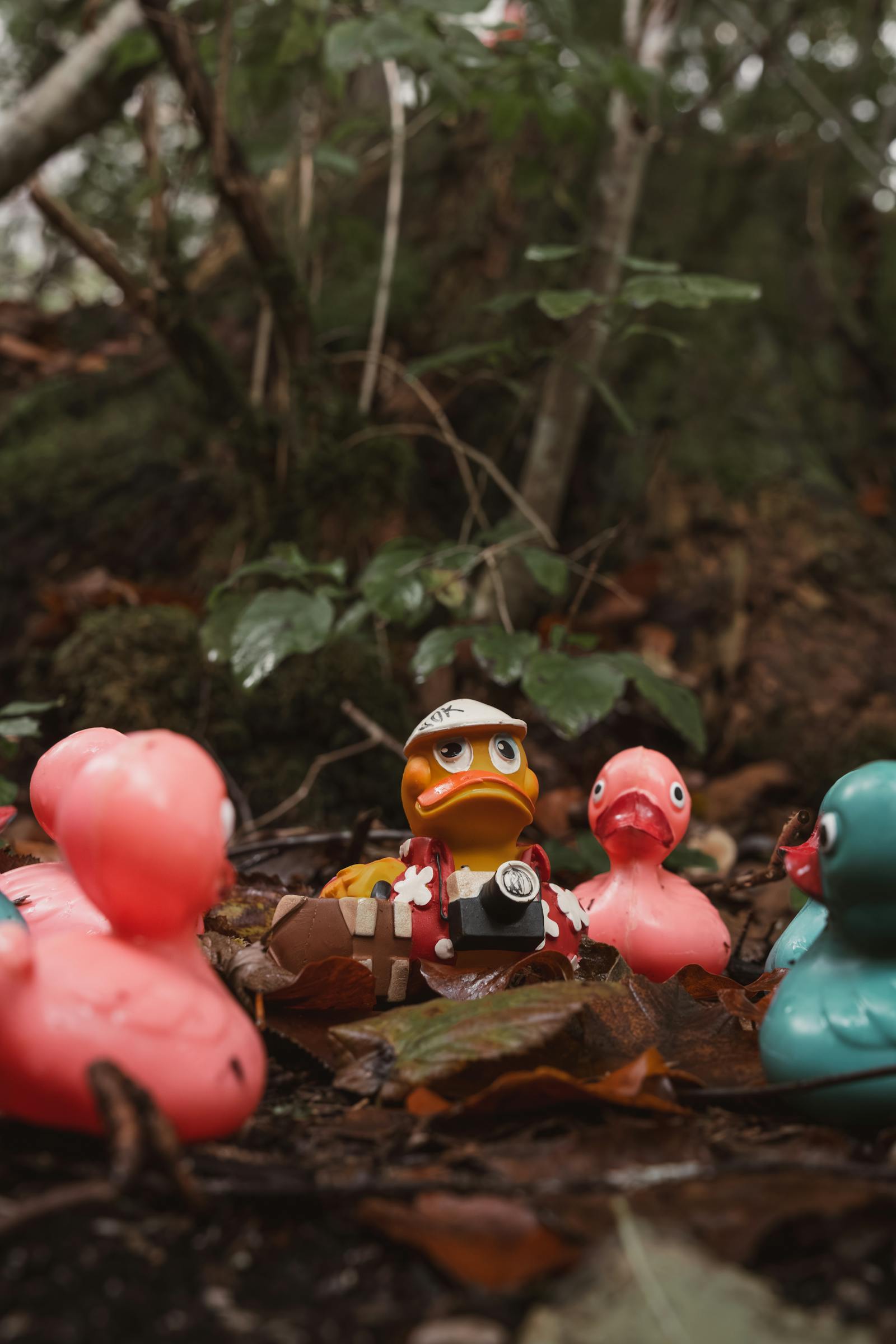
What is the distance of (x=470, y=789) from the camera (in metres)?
1.69

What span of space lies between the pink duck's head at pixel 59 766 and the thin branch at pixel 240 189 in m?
2.24

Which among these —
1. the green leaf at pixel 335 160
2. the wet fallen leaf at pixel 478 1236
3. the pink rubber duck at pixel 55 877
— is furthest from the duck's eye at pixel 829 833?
the green leaf at pixel 335 160

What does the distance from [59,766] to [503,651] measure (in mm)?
1226

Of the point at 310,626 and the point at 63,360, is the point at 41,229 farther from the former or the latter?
the point at 310,626

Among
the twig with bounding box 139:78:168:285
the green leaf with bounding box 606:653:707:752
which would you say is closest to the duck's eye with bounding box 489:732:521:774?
the green leaf with bounding box 606:653:707:752

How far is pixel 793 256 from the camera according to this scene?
5.09m

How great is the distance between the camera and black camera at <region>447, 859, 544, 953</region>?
1583mm

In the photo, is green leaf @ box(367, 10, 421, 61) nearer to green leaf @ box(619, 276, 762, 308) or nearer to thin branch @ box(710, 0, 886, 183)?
green leaf @ box(619, 276, 762, 308)

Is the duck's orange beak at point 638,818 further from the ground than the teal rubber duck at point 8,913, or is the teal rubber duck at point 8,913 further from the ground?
the teal rubber duck at point 8,913

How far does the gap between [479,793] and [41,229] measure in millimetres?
7033

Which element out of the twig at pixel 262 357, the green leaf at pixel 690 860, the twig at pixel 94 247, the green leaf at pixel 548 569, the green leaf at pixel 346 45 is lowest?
the green leaf at pixel 690 860

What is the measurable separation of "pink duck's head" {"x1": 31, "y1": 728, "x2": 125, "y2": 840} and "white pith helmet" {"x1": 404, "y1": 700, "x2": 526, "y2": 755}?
54 centimetres

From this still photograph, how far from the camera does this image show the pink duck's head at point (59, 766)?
1.72 metres

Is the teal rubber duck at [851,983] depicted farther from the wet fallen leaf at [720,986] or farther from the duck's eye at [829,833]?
the wet fallen leaf at [720,986]
